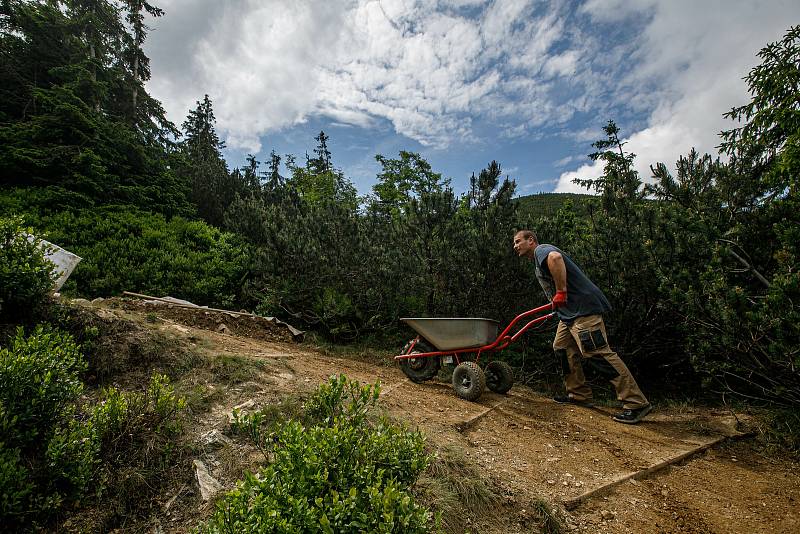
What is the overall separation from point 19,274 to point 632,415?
5.57 meters

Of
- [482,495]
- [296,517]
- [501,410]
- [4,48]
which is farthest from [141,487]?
[4,48]

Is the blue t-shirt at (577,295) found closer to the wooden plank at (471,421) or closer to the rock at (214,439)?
the wooden plank at (471,421)

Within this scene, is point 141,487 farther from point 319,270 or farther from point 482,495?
point 319,270

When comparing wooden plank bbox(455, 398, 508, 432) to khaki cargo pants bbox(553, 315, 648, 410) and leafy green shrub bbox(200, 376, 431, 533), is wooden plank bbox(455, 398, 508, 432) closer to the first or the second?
khaki cargo pants bbox(553, 315, 648, 410)

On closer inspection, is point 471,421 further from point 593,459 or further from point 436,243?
point 436,243

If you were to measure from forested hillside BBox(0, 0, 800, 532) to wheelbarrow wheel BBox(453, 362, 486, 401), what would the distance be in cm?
141

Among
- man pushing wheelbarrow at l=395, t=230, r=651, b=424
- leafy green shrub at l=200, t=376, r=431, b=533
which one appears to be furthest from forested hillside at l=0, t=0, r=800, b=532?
leafy green shrub at l=200, t=376, r=431, b=533

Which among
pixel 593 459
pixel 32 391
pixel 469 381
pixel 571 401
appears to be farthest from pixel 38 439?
pixel 571 401

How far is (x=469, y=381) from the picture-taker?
4070mm

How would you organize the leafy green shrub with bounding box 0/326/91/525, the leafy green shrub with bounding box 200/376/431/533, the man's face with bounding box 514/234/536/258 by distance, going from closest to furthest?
1. the leafy green shrub with bounding box 200/376/431/533
2. the leafy green shrub with bounding box 0/326/91/525
3. the man's face with bounding box 514/234/536/258

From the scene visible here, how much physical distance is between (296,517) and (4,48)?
18.3 m

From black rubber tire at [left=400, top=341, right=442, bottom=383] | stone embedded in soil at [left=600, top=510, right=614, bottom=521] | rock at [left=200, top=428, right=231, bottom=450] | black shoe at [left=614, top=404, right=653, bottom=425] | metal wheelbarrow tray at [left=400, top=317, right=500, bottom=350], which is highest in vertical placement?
metal wheelbarrow tray at [left=400, top=317, right=500, bottom=350]

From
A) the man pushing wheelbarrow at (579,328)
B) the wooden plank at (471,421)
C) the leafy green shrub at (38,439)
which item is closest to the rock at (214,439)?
the leafy green shrub at (38,439)

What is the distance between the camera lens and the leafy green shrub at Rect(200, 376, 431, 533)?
3.82 feet
